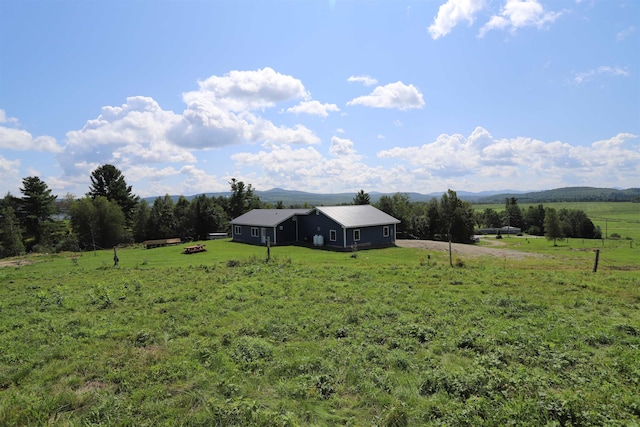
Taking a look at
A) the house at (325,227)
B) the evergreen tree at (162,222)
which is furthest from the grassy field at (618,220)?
the evergreen tree at (162,222)

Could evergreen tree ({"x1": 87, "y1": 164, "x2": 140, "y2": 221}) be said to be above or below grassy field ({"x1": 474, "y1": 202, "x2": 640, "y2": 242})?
above

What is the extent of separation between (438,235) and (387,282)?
51170 mm

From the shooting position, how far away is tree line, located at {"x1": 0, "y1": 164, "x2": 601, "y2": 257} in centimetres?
4622

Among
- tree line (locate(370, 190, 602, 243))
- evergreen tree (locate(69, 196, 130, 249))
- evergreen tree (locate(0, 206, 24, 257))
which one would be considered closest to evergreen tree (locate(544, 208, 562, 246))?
tree line (locate(370, 190, 602, 243))

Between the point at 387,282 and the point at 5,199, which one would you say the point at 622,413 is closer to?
the point at 387,282

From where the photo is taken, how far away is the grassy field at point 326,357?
472 cm

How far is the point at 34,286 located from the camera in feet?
50.2

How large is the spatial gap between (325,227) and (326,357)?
1117 inches

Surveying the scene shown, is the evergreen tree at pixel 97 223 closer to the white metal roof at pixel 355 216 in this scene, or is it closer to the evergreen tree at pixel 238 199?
the evergreen tree at pixel 238 199

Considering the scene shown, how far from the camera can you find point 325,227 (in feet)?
115

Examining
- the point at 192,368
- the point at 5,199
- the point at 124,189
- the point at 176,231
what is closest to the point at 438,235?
the point at 176,231

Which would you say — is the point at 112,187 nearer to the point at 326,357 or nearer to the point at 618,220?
the point at 326,357

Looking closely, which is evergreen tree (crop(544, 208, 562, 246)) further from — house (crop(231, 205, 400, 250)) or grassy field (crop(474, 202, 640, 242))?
house (crop(231, 205, 400, 250))

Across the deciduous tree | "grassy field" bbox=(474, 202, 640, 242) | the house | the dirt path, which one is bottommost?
"grassy field" bbox=(474, 202, 640, 242)
